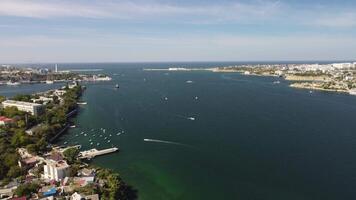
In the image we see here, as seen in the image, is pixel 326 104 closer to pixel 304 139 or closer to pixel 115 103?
pixel 304 139

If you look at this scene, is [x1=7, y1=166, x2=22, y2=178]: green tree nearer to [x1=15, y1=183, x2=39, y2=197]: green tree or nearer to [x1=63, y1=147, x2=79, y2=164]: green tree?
[x1=15, y1=183, x2=39, y2=197]: green tree

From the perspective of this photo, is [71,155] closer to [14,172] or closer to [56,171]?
[56,171]

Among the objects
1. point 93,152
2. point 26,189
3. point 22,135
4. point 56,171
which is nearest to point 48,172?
point 56,171

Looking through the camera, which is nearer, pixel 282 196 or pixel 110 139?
pixel 282 196

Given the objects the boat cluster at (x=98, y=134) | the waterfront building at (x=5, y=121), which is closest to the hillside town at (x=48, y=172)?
the waterfront building at (x=5, y=121)

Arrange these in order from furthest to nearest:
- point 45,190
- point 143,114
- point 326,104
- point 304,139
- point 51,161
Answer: point 326,104, point 143,114, point 304,139, point 51,161, point 45,190

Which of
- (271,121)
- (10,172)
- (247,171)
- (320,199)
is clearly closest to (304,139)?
(271,121)

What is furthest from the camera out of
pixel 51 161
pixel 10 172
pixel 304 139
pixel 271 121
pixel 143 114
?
pixel 143 114

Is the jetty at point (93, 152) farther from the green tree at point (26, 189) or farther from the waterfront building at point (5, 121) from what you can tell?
the waterfront building at point (5, 121)
